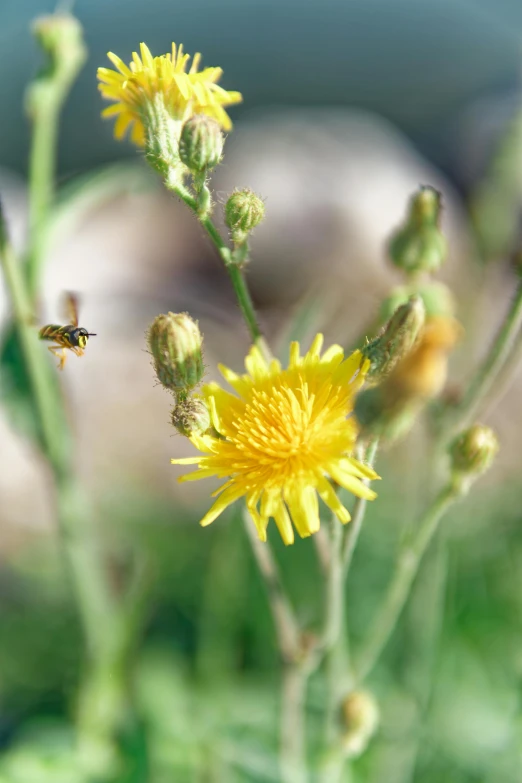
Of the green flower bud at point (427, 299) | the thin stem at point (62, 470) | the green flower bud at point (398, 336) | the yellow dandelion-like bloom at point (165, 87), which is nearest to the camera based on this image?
the green flower bud at point (398, 336)

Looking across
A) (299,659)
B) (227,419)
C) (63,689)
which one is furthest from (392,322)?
(63,689)

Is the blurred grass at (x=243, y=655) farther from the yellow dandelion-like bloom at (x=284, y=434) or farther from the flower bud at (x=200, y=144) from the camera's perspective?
the flower bud at (x=200, y=144)

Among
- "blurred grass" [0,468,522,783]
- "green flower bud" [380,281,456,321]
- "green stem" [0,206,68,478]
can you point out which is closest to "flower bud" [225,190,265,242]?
"green flower bud" [380,281,456,321]

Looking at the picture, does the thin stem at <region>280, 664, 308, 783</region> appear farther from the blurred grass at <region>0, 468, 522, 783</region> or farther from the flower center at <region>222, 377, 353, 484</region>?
the flower center at <region>222, 377, 353, 484</region>

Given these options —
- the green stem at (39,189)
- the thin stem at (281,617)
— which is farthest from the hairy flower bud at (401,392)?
the green stem at (39,189)

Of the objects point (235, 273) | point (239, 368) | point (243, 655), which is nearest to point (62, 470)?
point (235, 273)

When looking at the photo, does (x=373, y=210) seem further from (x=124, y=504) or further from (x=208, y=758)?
(x=208, y=758)
